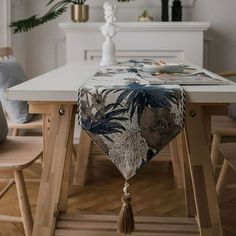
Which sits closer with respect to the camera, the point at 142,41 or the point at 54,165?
the point at 54,165

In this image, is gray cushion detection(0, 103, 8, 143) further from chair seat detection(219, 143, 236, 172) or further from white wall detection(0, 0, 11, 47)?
white wall detection(0, 0, 11, 47)

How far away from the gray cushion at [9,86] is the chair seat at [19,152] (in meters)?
0.43

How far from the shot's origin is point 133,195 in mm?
2369

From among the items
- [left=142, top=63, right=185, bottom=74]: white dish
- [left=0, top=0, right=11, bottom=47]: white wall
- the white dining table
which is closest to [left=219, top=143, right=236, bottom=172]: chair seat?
the white dining table

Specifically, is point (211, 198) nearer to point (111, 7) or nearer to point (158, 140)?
point (158, 140)

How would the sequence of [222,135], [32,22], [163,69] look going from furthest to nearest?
[32,22] → [222,135] → [163,69]

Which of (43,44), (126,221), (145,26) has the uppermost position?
(145,26)

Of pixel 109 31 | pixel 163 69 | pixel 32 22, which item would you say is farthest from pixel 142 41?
pixel 163 69

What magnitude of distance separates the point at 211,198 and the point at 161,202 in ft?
3.08

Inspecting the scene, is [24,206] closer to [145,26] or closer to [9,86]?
[9,86]

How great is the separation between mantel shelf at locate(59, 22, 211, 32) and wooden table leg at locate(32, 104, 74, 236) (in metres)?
2.08

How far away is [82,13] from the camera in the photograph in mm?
3400

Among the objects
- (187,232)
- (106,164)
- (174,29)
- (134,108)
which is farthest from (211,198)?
(174,29)

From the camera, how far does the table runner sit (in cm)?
118
